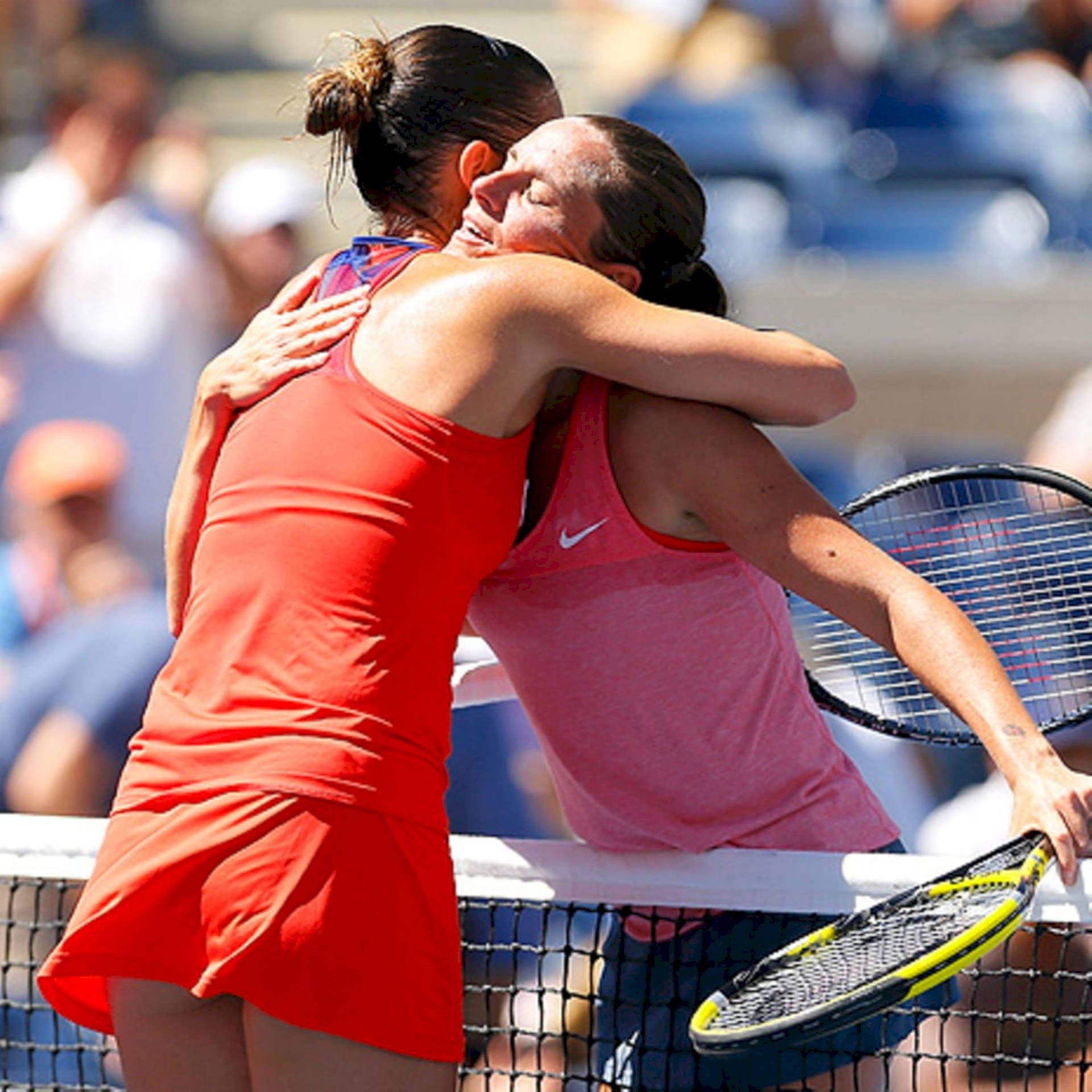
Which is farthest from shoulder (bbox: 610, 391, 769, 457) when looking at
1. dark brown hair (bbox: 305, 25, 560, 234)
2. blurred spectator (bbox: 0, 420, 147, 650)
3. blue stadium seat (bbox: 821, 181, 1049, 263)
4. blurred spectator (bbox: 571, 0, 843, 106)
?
blurred spectator (bbox: 571, 0, 843, 106)

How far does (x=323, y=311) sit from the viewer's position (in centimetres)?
198

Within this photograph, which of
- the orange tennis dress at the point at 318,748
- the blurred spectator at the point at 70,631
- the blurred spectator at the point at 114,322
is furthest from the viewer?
the blurred spectator at the point at 114,322

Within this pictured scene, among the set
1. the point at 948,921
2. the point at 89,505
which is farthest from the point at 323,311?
the point at 89,505

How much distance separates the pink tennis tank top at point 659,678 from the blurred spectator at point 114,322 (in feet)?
13.2

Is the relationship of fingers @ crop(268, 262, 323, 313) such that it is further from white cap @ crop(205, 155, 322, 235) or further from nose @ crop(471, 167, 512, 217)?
white cap @ crop(205, 155, 322, 235)

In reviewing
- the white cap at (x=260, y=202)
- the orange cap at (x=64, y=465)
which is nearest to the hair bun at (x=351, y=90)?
the orange cap at (x=64, y=465)

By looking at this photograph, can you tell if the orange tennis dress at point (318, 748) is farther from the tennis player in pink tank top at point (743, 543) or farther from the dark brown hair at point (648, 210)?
the dark brown hair at point (648, 210)

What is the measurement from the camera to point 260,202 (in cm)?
608

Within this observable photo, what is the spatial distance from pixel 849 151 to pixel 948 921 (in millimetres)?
6463

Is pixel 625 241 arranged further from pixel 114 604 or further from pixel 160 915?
pixel 114 604

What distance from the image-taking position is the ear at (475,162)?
2088mm

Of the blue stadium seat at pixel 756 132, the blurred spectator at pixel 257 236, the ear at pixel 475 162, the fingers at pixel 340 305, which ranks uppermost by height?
the blue stadium seat at pixel 756 132

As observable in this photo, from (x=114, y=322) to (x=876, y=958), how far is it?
4730 millimetres

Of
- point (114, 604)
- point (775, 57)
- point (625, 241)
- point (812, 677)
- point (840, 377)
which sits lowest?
point (812, 677)
